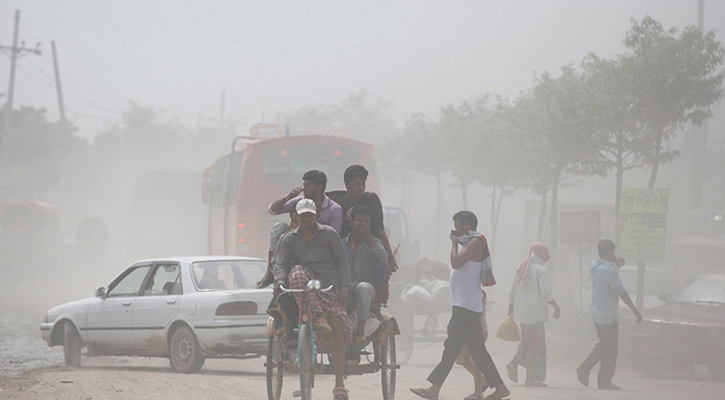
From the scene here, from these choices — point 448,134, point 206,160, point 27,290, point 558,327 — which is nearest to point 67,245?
point 27,290

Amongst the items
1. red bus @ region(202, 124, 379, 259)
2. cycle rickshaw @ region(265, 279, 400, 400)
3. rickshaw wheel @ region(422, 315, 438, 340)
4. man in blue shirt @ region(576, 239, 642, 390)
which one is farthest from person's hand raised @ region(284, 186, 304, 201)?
red bus @ region(202, 124, 379, 259)

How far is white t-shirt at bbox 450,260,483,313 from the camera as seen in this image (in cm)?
775

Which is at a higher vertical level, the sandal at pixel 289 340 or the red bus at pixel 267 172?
the red bus at pixel 267 172

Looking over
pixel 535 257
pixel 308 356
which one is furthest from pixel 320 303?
pixel 535 257

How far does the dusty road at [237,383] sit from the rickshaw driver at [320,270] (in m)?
2.07

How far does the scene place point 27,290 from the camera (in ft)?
81.7

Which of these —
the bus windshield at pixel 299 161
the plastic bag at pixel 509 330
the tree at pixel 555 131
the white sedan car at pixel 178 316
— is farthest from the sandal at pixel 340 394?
the tree at pixel 555 131

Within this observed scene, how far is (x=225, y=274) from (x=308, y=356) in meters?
4.38

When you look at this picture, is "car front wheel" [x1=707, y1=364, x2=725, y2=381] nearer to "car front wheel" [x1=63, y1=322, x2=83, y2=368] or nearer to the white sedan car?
the white sedan car

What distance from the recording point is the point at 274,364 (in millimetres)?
6102

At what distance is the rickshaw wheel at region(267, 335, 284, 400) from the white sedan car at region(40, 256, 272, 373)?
2.81 metres

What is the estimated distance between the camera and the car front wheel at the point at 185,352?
919cm

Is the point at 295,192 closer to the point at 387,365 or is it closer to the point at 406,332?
the point at 387,365

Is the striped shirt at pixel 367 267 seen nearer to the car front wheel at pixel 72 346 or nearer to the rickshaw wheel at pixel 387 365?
the rickshaw wheel at pixel 387 365
